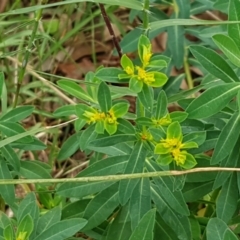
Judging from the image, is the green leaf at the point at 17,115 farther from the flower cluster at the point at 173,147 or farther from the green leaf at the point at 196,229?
the green leaf at the point at 196,229

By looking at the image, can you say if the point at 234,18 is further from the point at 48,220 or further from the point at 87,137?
the point at 48,220

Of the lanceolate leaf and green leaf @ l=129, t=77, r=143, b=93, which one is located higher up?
green leaf @ l=129, t=77, r=143, b=93

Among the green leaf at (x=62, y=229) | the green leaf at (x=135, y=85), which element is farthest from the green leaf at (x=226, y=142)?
the green leaf at (x=62, y=229)

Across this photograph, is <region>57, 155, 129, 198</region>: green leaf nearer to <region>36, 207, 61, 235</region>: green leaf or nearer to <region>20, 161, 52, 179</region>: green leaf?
<region>36, 207, 61, 235</region>: green leaf

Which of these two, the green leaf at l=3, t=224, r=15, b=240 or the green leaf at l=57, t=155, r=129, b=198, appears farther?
the green leaf at l=57, t=155, r=129, b=198

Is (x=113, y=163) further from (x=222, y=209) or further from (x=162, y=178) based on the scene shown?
(x=222, y=209)

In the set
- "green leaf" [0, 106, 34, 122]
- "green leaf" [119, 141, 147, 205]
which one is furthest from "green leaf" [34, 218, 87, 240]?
"green leaf" [0, 106, 34, 122]
